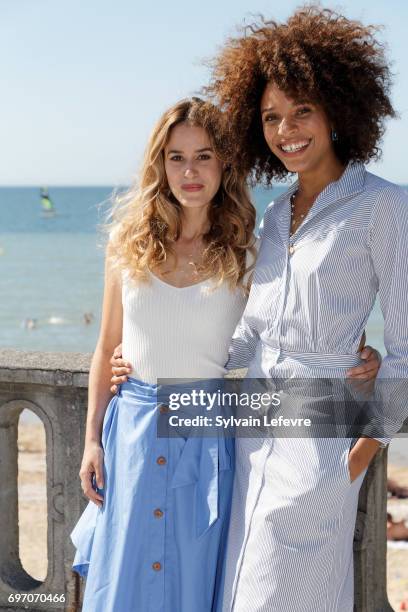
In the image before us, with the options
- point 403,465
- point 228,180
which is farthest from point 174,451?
point 403,465

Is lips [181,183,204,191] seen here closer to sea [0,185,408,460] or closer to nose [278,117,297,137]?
sea [0,185,408,460]

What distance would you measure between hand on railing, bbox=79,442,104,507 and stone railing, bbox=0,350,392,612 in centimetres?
39

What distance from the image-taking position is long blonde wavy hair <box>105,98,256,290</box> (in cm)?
279

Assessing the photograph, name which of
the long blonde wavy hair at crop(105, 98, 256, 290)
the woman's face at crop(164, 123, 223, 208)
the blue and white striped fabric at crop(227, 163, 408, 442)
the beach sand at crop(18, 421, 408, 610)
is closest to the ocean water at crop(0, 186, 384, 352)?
the long blonde wavy hair at crop(105, 98, 256, 290)

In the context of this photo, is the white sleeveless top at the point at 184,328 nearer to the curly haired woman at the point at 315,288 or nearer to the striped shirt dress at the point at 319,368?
the curly haired woman at the point at 315,288

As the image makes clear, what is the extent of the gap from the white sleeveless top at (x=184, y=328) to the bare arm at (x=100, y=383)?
5.1 inches

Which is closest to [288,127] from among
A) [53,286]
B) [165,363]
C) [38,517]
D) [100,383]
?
[165,363]

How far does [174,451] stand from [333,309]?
2.25 ft

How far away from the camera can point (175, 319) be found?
276 cm

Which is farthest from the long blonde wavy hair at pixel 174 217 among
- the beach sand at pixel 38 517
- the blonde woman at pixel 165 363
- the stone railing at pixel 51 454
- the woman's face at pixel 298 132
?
the beach sand at pixel 38 517

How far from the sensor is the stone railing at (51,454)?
3.22 metres

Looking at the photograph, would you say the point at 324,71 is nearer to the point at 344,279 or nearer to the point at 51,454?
the point at 344,279

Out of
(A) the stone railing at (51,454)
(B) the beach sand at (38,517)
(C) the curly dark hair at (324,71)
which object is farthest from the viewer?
(B) the beach sand at (38,517)

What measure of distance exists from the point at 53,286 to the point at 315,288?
25.6 meters
